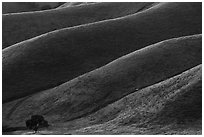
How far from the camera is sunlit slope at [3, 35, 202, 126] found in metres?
55.9

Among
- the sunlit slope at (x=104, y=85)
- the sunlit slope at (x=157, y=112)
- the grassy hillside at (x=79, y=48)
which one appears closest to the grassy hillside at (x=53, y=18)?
the grassy hillside at (x=79, y=48)

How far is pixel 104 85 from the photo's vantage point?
6097cm

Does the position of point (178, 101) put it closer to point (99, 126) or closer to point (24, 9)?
point (99, 126)

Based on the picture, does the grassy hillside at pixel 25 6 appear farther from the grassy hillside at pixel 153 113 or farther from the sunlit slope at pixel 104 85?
the grassy hillside at pixel 153 113

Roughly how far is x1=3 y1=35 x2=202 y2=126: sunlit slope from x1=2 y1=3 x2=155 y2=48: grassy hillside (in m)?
43.7

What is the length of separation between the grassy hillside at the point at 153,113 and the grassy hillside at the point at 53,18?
55.4 m

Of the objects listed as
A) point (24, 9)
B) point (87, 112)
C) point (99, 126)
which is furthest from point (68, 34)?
point (24, 9)

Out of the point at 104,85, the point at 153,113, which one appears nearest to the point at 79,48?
the point at 104,85

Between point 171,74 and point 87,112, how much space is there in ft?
54.2

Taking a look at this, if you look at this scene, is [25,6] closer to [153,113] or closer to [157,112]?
[153,113]

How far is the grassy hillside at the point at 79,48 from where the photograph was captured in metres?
69.2

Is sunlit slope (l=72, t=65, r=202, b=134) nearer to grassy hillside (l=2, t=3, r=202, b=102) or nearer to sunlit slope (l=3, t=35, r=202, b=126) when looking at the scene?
sunlit slope (l=3, t=35, r=202, b=126)

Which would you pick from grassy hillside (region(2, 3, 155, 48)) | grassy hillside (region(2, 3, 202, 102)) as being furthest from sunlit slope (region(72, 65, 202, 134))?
grassy hillside (region(2, 3, 155, 48))

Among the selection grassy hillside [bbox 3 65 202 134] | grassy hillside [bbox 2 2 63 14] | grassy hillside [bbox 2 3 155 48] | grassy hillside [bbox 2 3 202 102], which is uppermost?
grassy hillside [bbox 2 2 63 14]
